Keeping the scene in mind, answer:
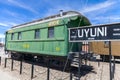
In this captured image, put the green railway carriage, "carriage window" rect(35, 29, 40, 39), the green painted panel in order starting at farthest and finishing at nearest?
"carriage window" rect(35, 29, 40, 39) < the green painted panel < the green railway carriage

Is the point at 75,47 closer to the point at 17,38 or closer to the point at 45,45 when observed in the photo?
the point at 45,45

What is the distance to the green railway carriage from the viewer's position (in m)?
9.79

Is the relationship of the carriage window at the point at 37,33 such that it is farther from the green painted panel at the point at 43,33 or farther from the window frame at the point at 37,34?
the green painted panel at the point at 43,33

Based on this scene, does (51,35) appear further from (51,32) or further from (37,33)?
(37,33)

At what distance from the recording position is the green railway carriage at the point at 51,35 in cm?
979

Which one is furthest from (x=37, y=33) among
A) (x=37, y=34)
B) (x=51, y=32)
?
(x=51, y=32)

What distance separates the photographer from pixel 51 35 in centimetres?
1088

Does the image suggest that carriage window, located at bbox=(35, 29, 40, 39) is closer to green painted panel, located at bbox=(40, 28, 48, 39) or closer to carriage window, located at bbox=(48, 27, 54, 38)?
green painted panel, located at bbox=(40, 28, 48, 39)

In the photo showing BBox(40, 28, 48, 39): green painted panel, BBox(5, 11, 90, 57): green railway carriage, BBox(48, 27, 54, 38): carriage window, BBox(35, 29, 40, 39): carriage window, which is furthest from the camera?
BBox(35, 29, 40, 39): carriage window

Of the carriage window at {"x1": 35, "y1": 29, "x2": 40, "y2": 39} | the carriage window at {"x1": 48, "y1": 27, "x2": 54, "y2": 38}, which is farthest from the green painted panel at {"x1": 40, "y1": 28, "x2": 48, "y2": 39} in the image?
the carriage window at {"x1": 35, "y1": 29, "x2": 40, "y2": 39}

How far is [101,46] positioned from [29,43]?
7.40 meters

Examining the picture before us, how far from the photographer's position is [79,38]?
7.20 meters

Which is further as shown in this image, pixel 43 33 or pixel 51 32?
pixel 43 33

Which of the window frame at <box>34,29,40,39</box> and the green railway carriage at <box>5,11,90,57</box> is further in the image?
the window frame at <box>34,29,40,39</box>
